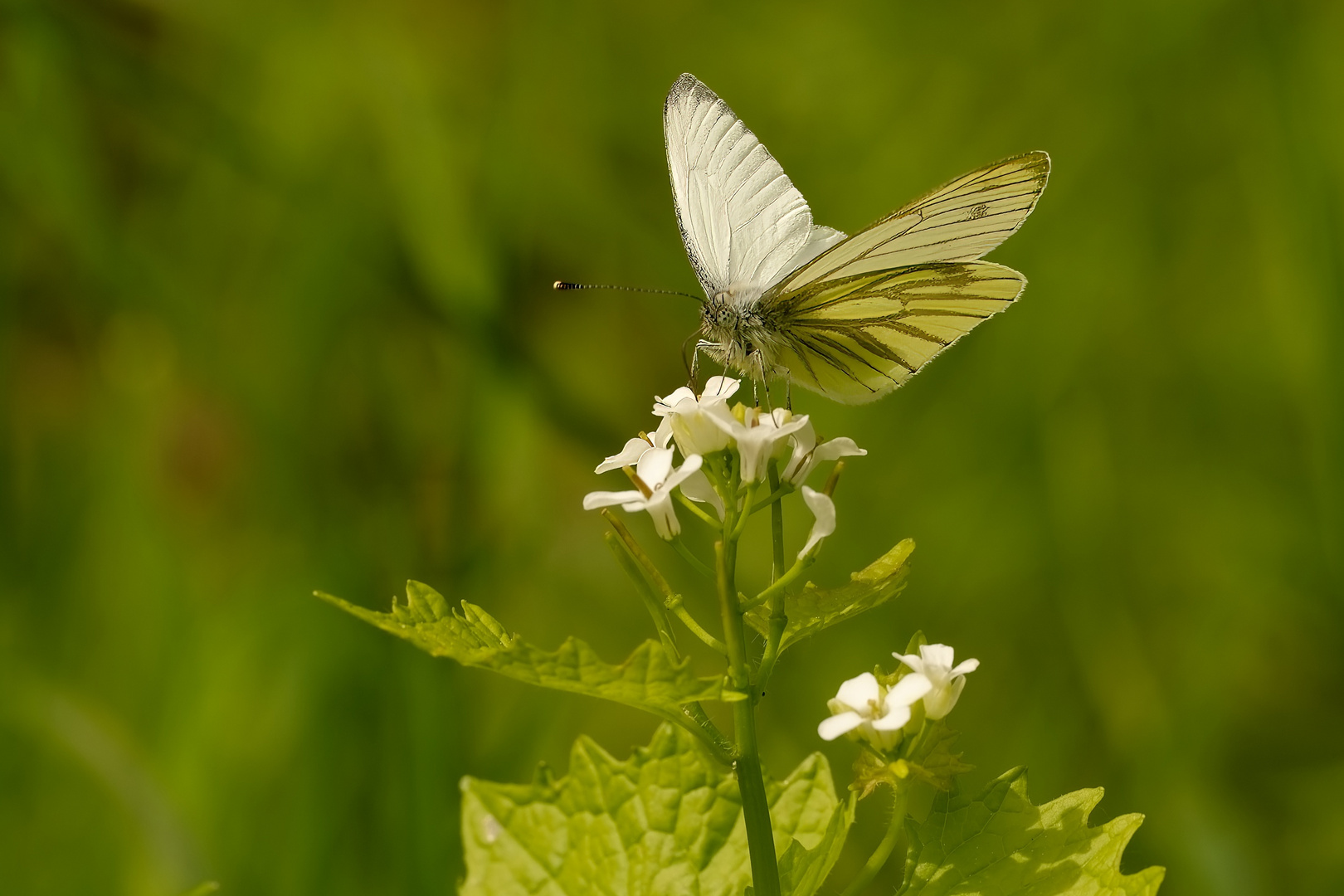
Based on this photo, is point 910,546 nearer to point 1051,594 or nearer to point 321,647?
point 321,647

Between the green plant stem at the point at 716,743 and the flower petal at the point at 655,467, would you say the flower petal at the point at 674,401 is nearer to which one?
the flower petal at the point at 655,467

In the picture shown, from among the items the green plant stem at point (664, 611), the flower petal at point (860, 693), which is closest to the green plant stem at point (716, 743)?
the green plant stem at point (664, 611)

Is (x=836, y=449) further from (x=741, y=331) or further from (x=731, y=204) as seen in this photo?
(x=731, y=204)

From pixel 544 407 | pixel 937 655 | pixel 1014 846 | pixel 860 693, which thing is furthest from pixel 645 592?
pixel 544 407

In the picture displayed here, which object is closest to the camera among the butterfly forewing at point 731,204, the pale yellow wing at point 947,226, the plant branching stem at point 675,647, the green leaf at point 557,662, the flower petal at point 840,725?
the green leaf at point 557,662

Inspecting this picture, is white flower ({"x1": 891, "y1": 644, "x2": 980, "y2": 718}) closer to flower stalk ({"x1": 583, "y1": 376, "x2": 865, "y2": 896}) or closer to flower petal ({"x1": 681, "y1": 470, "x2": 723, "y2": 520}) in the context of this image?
flower stalk ({"x1": 583, "y1": 376, "x2": 865, "y2": 896})

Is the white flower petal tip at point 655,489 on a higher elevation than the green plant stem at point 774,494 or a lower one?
higher

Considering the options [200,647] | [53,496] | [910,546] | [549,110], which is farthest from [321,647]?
[549,110]

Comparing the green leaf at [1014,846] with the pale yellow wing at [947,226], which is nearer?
the green leaf at [1014,846]
